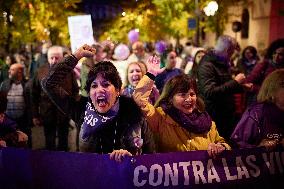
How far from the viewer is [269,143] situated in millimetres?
4500

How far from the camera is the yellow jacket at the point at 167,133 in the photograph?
4500mm

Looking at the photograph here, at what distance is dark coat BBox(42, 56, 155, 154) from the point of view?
4.05 m

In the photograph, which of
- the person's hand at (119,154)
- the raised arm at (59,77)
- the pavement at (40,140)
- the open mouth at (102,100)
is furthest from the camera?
the pavement at (40,140)

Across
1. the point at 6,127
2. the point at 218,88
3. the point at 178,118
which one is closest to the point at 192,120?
the point at 178,118

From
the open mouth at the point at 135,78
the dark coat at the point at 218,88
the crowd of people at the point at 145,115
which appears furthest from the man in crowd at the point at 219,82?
the crowd of people at the point at 145,115

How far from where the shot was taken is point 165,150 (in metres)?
4.57

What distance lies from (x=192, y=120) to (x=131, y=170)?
2.64 ft

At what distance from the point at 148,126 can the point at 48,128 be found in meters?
5.12

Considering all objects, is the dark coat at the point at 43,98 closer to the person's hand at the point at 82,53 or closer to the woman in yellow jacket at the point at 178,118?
the woman in yellow jacket at the point at 178,118

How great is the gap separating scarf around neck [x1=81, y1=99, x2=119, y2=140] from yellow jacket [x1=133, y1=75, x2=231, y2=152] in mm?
536

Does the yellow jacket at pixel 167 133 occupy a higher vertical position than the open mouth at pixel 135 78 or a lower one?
lower

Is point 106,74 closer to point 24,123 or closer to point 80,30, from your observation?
point 24,123

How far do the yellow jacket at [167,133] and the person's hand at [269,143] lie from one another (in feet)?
1.22

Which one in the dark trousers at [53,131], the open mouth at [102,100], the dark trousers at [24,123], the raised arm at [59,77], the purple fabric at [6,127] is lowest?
the dark trousers at [53,131]
